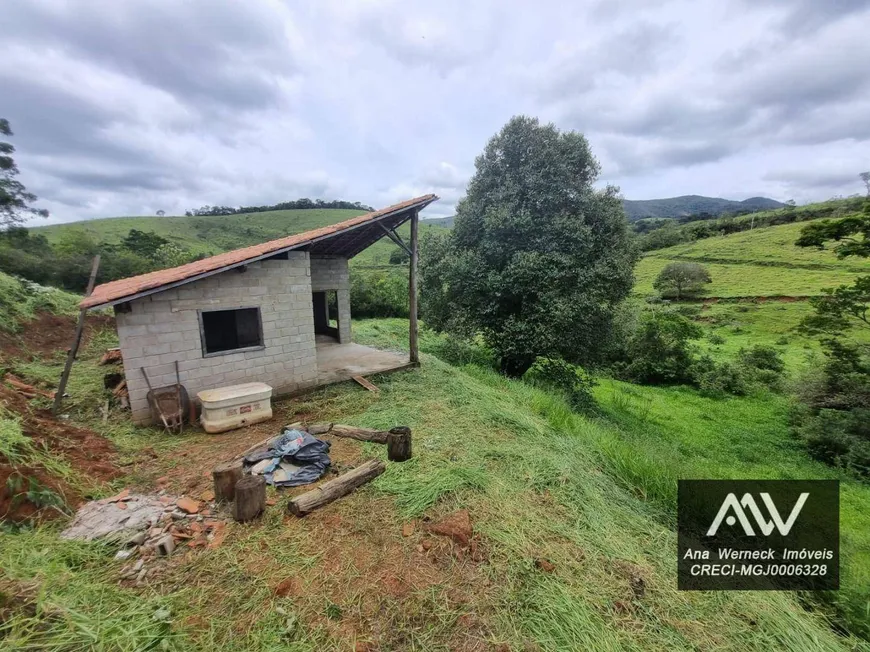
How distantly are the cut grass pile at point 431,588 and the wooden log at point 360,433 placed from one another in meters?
0.92

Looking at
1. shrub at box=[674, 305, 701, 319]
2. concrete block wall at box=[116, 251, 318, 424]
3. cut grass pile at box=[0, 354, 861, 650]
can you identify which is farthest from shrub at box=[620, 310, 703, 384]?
shrub at box=[674, 305, 701, 319]

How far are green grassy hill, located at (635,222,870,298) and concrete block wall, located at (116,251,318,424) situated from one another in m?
33.7

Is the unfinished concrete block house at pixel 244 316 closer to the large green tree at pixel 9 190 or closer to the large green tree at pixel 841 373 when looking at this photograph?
the large green tree at pixel 841 373

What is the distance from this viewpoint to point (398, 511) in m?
3.61

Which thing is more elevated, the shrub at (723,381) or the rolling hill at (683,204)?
the rolling hill at (683,204)

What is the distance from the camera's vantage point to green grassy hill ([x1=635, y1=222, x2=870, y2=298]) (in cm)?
3069

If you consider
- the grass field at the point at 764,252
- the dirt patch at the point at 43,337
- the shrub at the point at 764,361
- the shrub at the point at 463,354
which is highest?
the grass field at the point at 764,252

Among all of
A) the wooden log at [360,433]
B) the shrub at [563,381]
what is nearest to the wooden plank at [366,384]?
the wooden log at [360,433]

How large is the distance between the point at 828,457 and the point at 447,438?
12.4 metres

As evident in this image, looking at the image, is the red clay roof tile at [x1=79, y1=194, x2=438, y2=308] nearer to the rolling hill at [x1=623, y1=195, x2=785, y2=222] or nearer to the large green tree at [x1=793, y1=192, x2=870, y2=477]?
the large green tree at [x1=793, y1=192, x2=870, y2=477]

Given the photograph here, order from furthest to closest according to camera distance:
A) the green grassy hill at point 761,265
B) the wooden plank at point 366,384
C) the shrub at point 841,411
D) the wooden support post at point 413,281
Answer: the green grassy hill at point 761,265, the shrub at point 841,411, the wooden support post at point 413,281, the wooden plank at point 366,384

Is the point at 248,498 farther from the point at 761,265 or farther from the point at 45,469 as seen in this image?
the point at 761,265

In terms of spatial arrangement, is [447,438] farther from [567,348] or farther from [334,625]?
[567,348]

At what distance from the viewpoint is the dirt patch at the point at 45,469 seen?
3.13 meters
